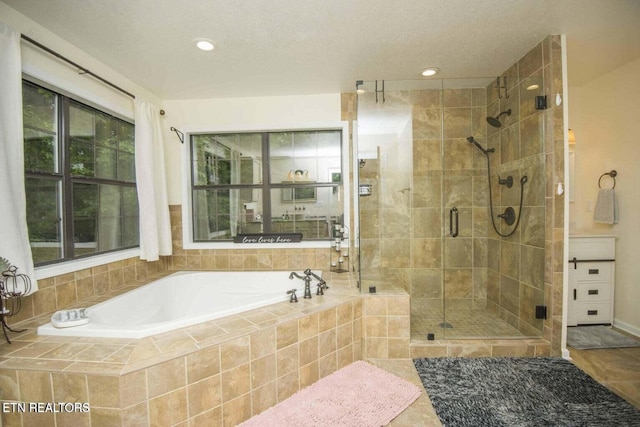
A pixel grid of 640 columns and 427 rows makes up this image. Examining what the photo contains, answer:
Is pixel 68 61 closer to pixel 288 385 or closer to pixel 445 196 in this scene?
pixel 288 385

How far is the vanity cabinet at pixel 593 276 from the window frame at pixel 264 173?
7.53ft

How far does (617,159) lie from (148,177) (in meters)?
4.58

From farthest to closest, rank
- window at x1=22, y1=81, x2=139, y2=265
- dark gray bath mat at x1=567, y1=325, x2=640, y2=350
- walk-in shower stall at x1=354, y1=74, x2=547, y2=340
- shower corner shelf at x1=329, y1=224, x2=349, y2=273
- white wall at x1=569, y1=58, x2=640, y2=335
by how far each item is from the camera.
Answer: shower corner shelf at x1=329, y1=224, x2=349, y2=273, walk-in shower stall at x1=354, y1=74, x2=547, y2=340, white wall at x1=569, y1=58, x2=640, y2=335, dark gray bath mat at x1=567, y1=325, x2=640, y2=350, window at x1=22, y1=81, x2=139, y2=265

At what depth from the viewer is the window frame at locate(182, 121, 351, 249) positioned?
9.41ft

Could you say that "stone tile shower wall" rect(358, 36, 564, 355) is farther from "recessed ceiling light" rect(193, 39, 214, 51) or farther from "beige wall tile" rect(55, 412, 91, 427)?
"beige wall tile" rect(55, 412, 91, 427)

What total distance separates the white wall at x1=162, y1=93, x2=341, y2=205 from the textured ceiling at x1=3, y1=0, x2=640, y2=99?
0.99 ft

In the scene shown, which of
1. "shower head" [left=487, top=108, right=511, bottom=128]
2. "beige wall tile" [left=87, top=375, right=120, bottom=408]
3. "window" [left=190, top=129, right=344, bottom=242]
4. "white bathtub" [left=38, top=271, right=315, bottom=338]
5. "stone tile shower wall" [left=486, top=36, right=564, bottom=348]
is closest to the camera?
"beige wall tile" [left=87, top=375, right=120, bottom=408]

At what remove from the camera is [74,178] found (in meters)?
2.04

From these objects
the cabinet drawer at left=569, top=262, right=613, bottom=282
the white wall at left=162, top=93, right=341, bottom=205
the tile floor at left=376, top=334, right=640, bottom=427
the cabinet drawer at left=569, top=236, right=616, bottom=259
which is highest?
the white wall at left=162, top=93, right=341, bottom=205

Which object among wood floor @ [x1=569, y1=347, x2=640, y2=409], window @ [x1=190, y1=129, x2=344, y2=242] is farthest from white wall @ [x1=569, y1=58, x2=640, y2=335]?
window @ [x1=190, y1=129, x2=344, y2=242]

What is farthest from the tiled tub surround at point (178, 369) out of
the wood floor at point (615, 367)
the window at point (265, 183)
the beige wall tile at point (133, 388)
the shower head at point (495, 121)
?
the shower head at point (495, 121)

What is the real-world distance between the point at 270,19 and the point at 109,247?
241 cm

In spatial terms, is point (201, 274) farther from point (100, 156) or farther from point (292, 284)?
point (100, 156)

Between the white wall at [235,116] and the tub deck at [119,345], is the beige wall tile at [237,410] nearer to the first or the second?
the tub deck at [119,345]
